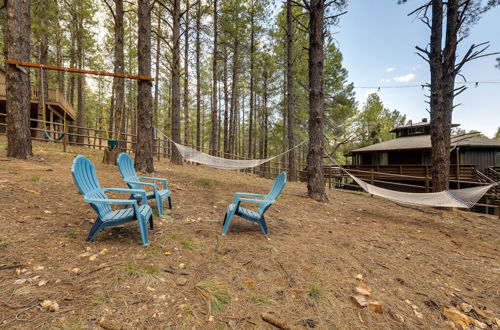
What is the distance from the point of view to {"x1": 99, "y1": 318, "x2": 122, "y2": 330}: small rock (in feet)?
4.15

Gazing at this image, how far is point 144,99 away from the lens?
17.1 feet

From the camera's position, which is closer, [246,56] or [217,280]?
[217,280]

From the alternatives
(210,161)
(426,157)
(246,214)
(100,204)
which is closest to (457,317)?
(246,214)

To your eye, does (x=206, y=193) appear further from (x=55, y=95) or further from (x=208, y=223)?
(x=55, y=95)

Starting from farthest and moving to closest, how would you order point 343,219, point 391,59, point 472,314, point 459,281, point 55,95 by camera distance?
point 391,59 → point 55,95 → point 343,219 → point 459,281 → point 472,314

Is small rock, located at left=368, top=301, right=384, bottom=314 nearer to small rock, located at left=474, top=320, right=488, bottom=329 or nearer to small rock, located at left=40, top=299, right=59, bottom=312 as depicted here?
small rock, located at left=474, top=320, right=488, bottom=329

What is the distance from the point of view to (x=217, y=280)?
1796 millimetres

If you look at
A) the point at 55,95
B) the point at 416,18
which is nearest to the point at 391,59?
the point at 416,18

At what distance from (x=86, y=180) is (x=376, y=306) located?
2.83 m

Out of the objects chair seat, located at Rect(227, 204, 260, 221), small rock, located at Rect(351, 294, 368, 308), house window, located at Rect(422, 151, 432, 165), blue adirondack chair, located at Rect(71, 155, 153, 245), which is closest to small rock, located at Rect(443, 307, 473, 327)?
small rock, located at Rect(351, 294, 368, 308)

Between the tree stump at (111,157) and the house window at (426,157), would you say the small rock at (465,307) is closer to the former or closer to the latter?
the tree stump at (111,157)

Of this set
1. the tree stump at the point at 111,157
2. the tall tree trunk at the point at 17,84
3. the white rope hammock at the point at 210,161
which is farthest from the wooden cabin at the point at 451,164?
the tall tree trunk at the point at 17,84

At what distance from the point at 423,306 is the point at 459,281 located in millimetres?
834

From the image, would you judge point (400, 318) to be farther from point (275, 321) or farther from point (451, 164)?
point (451, 164)
